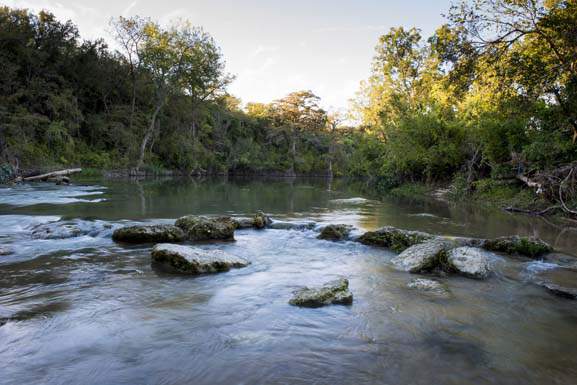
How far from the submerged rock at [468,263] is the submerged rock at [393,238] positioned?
1.52 meters

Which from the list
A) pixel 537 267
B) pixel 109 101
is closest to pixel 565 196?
pixel 537 267

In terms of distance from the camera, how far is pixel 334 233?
380 inches

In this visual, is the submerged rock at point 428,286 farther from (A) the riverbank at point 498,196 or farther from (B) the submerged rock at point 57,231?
(A) the riverbank at point 498,196

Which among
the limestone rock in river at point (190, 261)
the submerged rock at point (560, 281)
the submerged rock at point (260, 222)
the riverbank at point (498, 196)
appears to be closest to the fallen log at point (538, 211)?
the riverbank at point (498, 196)

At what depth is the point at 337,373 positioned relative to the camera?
342cm

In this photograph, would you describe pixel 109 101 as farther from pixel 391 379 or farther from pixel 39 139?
pixel 391 379

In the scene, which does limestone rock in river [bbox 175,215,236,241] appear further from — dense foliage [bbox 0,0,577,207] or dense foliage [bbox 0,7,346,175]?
dense foliage [bbox 0,7,346,175]

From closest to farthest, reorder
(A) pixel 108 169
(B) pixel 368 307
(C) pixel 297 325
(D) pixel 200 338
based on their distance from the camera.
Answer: (D) pixel 200 338 < (C) pixel 297 325 < (B) pixel 368 307 < (A) pixel 108 169

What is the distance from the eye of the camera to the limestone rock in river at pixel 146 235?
333 inches

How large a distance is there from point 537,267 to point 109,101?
42.9 meters

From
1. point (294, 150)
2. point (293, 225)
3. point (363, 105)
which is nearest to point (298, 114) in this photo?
point (294, 150)

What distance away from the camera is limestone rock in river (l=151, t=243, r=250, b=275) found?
6.43 meters

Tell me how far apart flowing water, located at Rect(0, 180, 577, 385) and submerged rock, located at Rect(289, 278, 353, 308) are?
5.6 inches

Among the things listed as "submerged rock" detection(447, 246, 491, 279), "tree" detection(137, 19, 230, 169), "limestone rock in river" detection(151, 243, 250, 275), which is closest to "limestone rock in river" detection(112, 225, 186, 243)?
"limestone rock in river" detection(151, 243, 250, 275)
